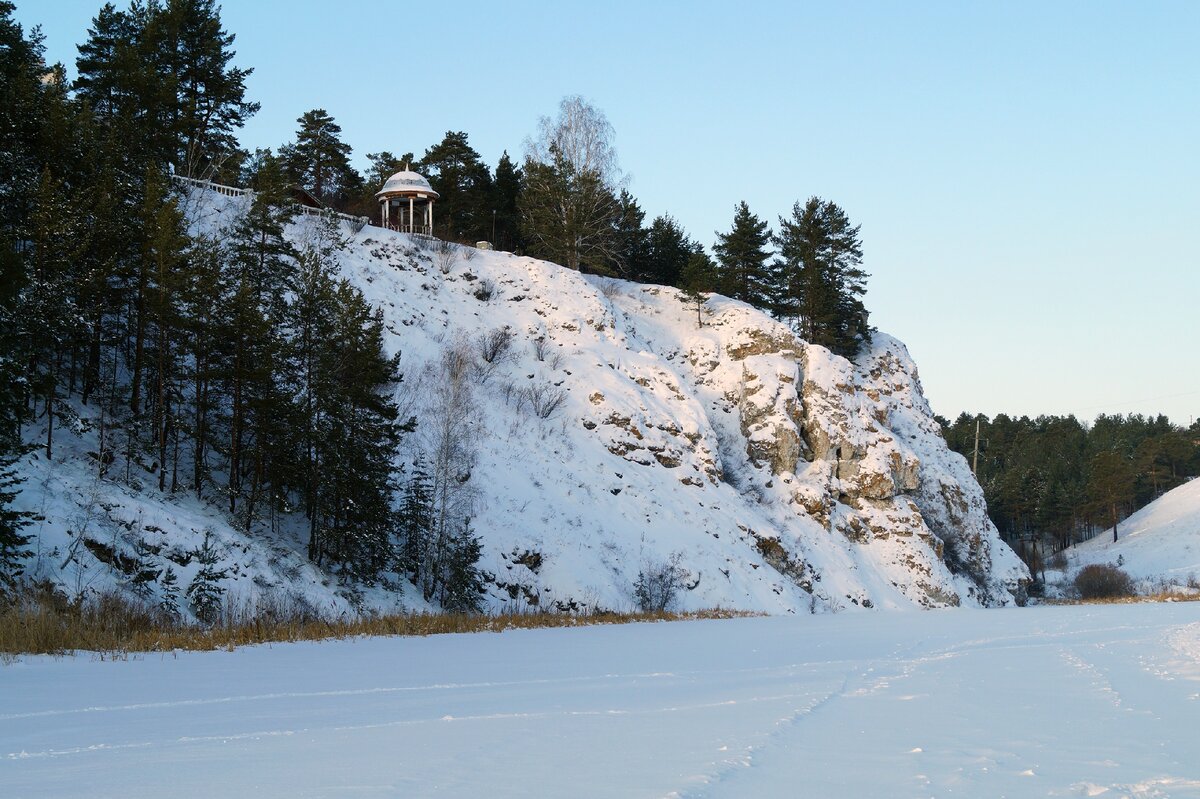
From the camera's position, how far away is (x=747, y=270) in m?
60.9

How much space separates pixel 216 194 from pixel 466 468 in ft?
56.9

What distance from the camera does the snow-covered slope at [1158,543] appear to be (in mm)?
78413

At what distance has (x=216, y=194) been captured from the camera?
3856cm

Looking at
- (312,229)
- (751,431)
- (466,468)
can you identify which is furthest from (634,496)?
(312,229)

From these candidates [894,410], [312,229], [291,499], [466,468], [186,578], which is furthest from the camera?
[894,410]

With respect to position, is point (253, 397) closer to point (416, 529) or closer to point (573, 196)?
point (416, 529)

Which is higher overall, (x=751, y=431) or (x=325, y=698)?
(x=751, y=431)

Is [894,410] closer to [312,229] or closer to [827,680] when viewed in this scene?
[312,229]

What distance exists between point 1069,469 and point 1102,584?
40.5m

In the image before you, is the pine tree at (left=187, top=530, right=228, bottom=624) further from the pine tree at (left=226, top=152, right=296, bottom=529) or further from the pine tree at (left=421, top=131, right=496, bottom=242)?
the pine tree at (left=421, top=131, right=496, bottom=242)

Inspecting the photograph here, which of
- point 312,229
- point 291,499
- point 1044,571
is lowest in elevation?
point 1044,571

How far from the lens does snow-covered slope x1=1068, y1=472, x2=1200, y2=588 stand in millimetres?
78413

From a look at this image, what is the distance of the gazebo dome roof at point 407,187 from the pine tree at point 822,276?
2442cm

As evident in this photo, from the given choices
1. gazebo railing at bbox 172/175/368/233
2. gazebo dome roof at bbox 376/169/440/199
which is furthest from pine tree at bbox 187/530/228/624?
gazebo dome roof at bbox 376/169/440/199
